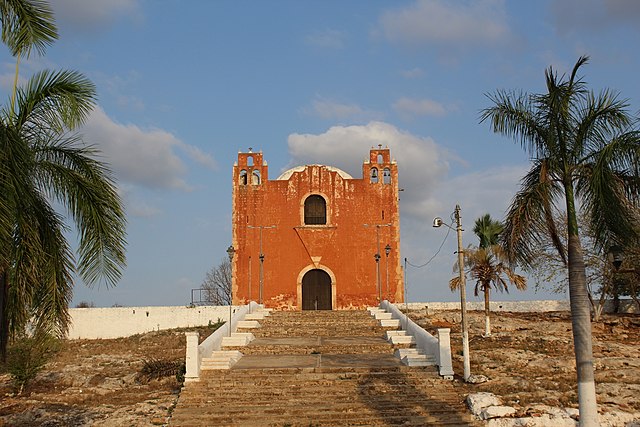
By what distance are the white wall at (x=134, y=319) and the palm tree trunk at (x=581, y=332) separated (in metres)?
20.7

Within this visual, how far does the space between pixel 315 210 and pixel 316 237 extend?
1284mm

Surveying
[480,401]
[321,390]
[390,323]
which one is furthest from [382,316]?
[480,401]

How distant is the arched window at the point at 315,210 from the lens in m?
28.6

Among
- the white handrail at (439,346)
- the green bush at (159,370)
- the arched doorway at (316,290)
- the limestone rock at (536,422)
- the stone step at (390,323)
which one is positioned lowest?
the limestone rock at (536,422)

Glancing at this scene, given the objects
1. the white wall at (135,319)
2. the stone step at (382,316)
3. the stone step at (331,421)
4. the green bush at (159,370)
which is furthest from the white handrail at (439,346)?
the white wall at (135,319)

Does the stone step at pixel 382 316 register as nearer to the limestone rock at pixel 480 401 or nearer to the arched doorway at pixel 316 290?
the arched doorway at pixel 316 290

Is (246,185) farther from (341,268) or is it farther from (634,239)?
(634,239)

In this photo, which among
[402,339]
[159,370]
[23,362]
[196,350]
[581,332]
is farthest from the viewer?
[402,339]

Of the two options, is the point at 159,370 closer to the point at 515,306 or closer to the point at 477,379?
the point at 477,379

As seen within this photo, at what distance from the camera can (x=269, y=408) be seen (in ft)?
40.9

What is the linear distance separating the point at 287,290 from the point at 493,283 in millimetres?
9268

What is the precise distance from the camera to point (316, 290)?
27766mm

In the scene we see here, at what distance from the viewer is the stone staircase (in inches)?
473

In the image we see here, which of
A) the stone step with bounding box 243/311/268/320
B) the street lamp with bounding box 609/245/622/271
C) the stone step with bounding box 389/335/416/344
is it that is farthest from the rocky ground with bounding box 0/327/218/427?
the street lamp with bounding box 609/245/622/271
